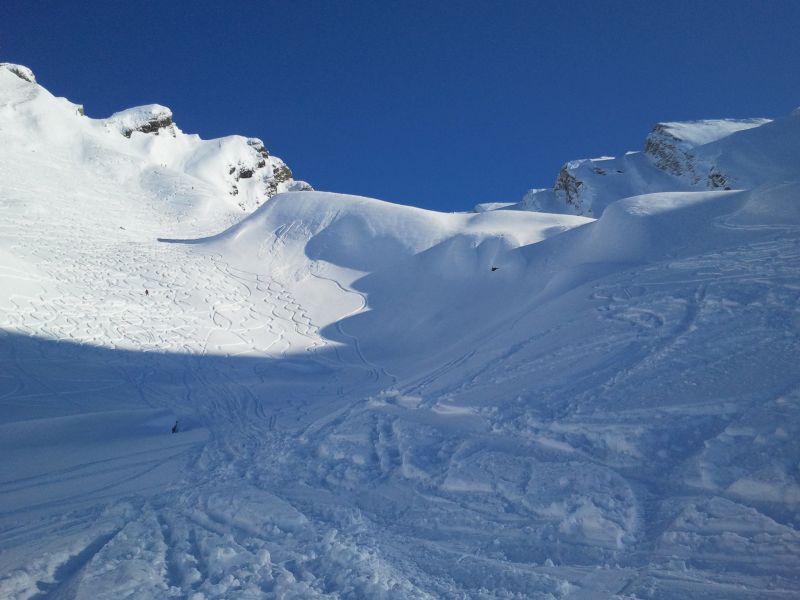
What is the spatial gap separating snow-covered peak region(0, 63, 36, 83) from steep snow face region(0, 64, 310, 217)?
0.10m

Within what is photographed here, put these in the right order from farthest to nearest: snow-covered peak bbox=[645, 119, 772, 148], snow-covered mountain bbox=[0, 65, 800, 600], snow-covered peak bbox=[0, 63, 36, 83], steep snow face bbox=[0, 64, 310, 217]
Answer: snow-covered peak bbox=[0, 63, 36, 83]
snow-covered peak bbox=[645, 119, 772, 148]
steep snow face bbox=[0, 64, 310, 217]
snow-covered mountain bbox=[0, 65, 800, 600]

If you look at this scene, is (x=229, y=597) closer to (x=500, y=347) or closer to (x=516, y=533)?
(x=516, y=533)

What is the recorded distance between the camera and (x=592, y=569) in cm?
342

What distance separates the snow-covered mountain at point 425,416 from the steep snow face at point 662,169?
25.9 m

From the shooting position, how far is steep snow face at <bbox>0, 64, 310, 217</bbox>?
115 ft

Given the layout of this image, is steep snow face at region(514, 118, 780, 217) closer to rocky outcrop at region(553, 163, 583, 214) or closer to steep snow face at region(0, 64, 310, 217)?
rocky outcrop at region(553, 163, 583, 214)

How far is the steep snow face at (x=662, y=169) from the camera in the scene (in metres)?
35.4

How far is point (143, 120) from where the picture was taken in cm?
4878

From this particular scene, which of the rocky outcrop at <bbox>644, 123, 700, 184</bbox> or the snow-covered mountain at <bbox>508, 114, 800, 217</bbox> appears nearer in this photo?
the snow-covered mountain at <bbox>508, 114, 800, 217</bbox>

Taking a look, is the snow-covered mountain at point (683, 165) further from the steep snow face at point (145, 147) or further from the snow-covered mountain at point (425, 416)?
the steep snow face at point (145, 147)

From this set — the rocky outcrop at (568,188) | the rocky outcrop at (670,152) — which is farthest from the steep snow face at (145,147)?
the rocky outcrop at (670,152)

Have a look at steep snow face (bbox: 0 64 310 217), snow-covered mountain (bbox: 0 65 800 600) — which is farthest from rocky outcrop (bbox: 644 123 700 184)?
steep snow face (bbox: 0 64 310 217)

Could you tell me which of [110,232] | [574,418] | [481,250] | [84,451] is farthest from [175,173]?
[574,418]

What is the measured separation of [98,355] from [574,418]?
990cm
